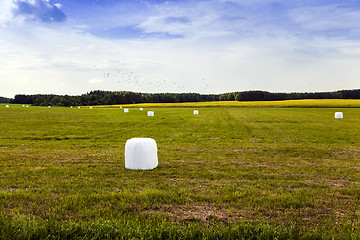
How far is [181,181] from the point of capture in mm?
7855

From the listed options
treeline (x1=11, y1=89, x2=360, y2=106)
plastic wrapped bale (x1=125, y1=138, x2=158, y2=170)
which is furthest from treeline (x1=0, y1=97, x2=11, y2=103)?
plastic wrapped bale (x1=125, y1=138, x2=158, y2=170)

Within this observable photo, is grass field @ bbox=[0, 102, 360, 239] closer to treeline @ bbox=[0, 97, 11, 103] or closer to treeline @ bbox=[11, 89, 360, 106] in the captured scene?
treeline @ bbox=[11, 89, 360, 106]

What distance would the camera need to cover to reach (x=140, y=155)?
9.41 m

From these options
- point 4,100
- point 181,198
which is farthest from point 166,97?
point 181,198

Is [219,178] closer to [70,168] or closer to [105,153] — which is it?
[70,168]

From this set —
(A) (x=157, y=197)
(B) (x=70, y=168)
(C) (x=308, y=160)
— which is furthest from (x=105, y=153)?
(C) (x=308, y=160)

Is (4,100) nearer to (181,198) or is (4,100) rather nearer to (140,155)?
(140,155)

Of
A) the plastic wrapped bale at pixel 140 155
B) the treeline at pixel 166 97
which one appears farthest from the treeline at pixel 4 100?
the plastic wrapped bale at pixel 140 155

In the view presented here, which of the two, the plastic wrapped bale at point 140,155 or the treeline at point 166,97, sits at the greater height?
the treeline at point 166,97

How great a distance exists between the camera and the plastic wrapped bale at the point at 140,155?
372 inches

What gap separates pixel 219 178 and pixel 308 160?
5.54 metres

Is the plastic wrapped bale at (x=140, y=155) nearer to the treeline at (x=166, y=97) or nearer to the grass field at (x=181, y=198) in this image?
the grass field at (x=181, y=198)

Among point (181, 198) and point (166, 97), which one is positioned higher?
point (166, 97)

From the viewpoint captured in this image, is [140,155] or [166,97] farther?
[166,97]
